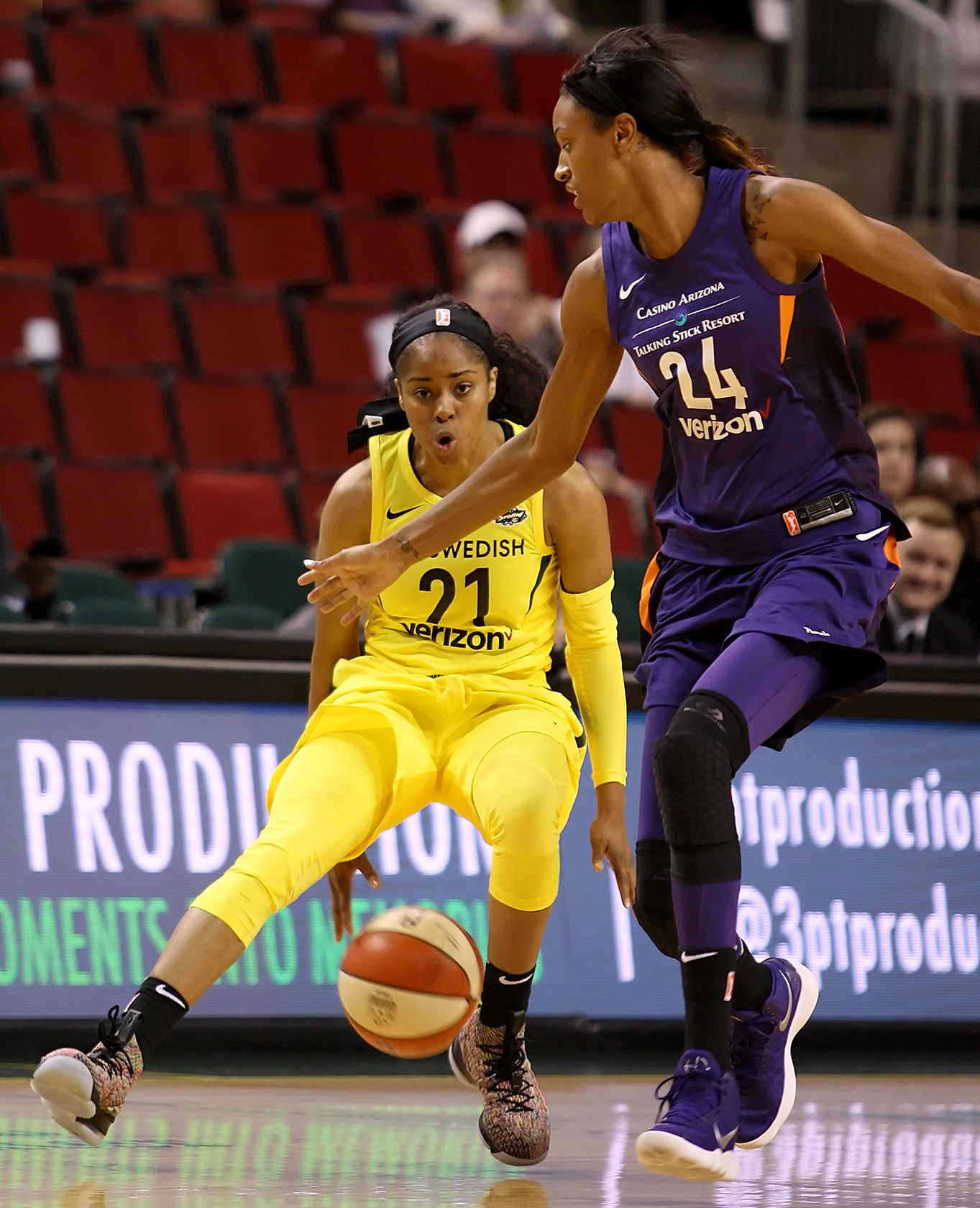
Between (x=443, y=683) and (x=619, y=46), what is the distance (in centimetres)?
137

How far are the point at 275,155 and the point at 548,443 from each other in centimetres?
899

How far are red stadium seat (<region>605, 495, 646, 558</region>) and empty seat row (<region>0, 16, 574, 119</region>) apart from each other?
4.27 metres

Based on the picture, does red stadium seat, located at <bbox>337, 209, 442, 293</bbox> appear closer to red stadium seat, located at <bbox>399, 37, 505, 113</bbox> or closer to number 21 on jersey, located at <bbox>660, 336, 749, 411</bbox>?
red stadium seat, located at <bbox>399, 37, 505, 113</bbox>

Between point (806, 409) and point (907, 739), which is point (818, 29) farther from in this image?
point (806, 409)

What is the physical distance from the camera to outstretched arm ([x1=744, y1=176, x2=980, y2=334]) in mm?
3000


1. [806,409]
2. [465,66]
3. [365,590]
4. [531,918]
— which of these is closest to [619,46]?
[806,409]

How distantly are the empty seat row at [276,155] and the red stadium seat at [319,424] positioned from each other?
180cm

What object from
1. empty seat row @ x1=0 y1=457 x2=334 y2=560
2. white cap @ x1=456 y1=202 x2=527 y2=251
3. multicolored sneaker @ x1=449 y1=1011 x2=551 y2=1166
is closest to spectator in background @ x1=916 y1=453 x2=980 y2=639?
white cap @ x1=456 y1=202 x2=527 y2=251

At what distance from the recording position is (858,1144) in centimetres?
407

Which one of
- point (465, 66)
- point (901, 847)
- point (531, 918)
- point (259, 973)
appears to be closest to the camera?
point (531, 918)

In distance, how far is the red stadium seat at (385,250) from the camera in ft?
37.9

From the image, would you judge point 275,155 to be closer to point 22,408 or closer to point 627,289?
point 22,408

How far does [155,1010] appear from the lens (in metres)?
3.46

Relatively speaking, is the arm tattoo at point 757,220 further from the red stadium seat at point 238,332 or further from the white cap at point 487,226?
the red stadium seat at point 238,332
